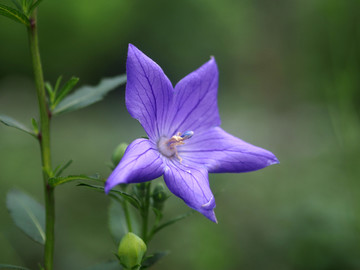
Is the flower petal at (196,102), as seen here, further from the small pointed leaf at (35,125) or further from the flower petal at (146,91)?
the small pointed leaf at (35,125)

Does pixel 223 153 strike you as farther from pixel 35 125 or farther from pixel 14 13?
pixel 14 13

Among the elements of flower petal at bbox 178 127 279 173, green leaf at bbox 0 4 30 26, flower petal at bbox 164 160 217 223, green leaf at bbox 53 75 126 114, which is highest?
green leaf at bbox 0 4 30 26

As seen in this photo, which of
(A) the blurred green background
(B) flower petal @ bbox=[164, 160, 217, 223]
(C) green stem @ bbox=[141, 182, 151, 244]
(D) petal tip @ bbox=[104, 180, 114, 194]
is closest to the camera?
(D) petal tip @ bbox=[104, 180, 114, 194]

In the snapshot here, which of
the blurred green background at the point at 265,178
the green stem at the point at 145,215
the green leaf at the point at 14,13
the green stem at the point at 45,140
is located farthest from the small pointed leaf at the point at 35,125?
the blurred green background at the point at 265,178

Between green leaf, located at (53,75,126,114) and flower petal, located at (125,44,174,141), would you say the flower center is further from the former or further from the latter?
green leaf, located at (53,75,126,114)

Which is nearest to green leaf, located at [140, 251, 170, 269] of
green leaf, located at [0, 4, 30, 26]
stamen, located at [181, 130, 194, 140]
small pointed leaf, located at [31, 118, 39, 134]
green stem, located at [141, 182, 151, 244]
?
green stem, located at [141, 182, 151, 244]

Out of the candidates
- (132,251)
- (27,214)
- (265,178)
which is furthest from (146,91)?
(265,178)
